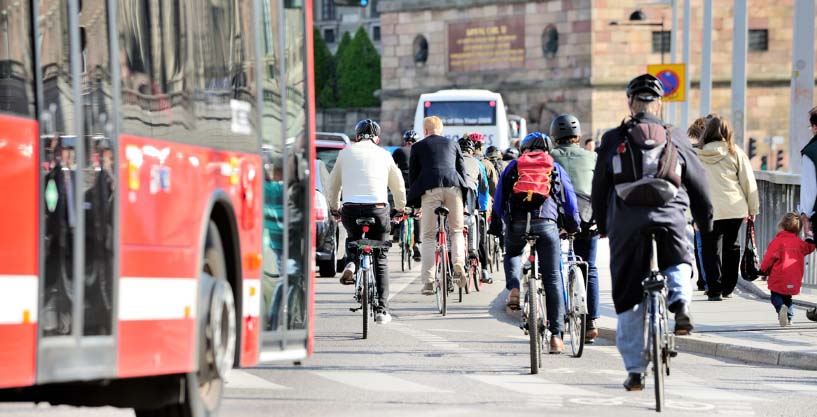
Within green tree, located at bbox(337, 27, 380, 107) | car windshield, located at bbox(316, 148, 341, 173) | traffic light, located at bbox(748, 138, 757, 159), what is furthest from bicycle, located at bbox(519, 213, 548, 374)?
green tree, located at bbox(337, 27, 380, 107)

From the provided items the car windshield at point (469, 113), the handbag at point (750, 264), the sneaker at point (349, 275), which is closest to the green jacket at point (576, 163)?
the sneaker at point (349, 275)

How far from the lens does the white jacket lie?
568 inches

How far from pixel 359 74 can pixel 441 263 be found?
81.0m

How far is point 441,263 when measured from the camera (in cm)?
1606

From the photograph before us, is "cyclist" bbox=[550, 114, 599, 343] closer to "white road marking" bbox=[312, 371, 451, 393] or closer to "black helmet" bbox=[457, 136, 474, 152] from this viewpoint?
"white road marking" bbox=[312, 371, 451, 393]

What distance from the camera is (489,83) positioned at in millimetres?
68125

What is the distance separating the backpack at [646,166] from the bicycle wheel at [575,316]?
2.70 metres

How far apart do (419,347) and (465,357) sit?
738 millimetres

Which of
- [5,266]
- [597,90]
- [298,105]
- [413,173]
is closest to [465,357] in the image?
[298,105]

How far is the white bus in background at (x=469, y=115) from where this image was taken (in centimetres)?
4759

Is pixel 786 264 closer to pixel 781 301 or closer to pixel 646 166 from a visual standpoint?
pixel 781 301

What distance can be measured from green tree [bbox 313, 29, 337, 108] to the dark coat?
290ft

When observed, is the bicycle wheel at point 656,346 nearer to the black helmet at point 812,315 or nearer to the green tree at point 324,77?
the black helmet at point 812,315

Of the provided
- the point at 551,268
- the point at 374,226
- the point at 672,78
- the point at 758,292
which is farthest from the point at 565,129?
the point at 672,78
